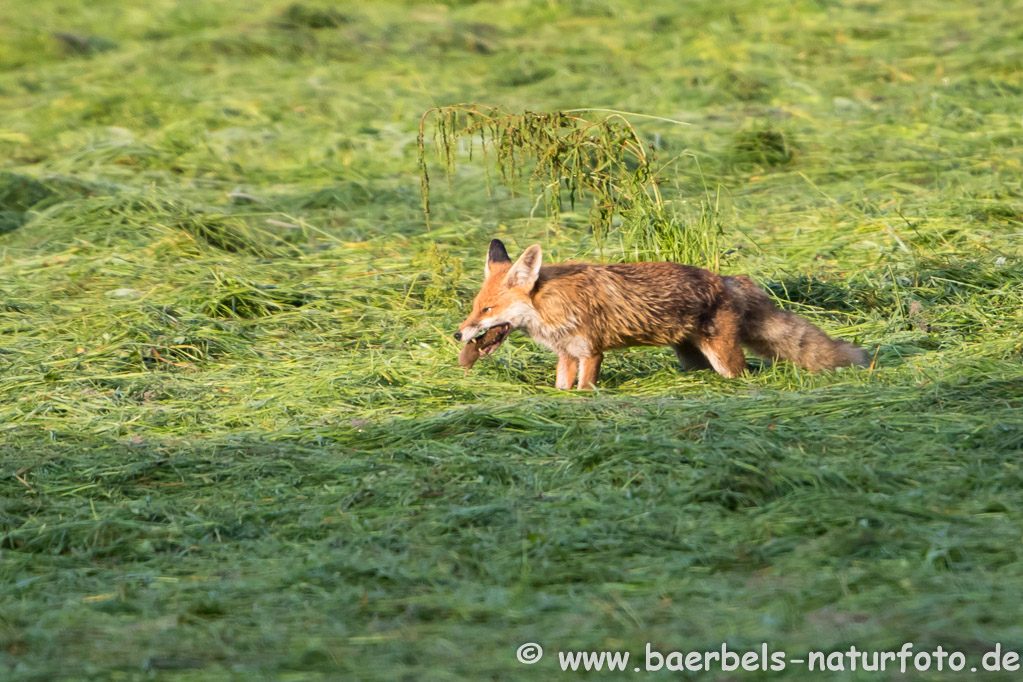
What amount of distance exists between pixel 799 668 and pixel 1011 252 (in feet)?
20.7

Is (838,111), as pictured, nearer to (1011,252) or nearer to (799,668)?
(1011,252)

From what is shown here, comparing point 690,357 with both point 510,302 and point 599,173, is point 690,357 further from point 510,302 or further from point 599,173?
point 599,173

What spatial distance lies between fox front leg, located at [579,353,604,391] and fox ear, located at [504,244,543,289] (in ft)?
1.78

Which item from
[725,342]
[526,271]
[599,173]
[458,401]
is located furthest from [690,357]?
[458,401]

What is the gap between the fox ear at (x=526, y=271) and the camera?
6626mm

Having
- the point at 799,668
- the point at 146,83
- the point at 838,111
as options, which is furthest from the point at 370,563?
the point at 146,83

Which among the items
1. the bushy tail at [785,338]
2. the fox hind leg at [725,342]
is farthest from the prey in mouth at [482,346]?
the bushy tail at [785,338]

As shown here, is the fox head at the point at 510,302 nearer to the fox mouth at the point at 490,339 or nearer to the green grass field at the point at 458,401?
the fox mouth at the point at 490,339

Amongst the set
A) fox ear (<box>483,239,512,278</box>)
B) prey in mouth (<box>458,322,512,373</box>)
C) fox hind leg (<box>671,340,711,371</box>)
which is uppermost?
fox ear (<box>483,239,512,278</box>)

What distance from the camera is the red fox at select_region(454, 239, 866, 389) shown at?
6609 millimetres

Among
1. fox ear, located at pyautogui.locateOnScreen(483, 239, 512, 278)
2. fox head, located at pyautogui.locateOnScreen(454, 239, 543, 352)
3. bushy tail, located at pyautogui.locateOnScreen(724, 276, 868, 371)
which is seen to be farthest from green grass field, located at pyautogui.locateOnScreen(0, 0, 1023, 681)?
fox ear, located at pyautogui.locateOnScreen(483, 239, 512, 278)

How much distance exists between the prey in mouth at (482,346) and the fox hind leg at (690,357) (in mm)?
1024

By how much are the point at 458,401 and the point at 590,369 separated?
0.84 m

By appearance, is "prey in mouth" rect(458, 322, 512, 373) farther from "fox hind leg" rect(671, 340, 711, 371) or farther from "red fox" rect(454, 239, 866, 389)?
"fox hind leg" rect(671, 340, 711, 371)
